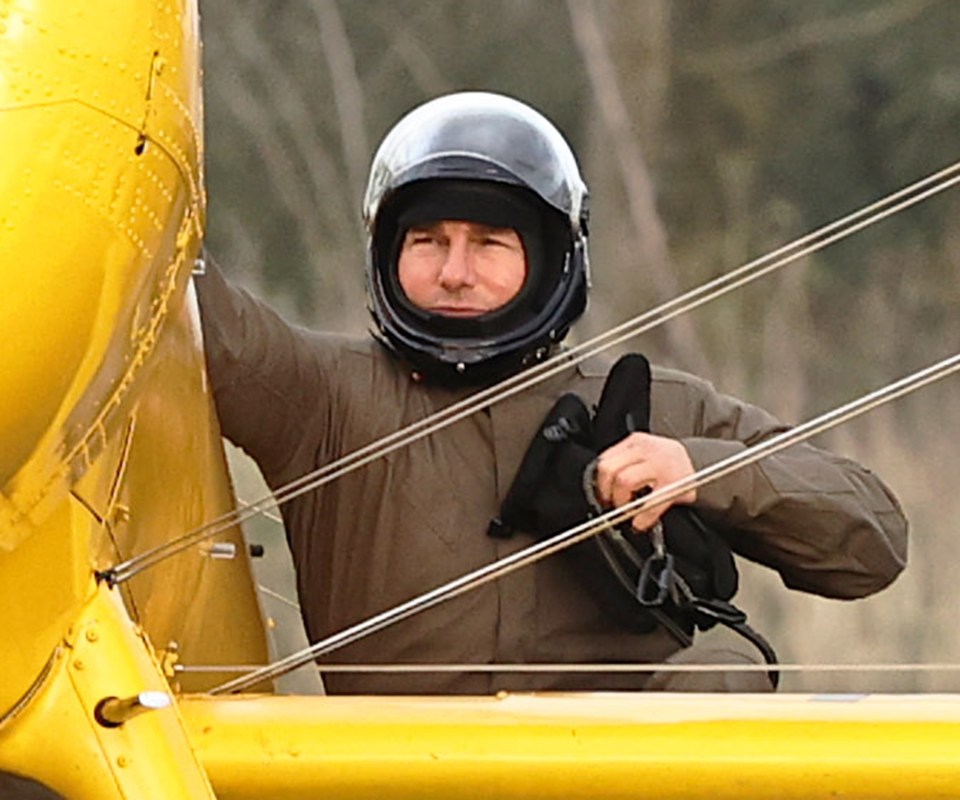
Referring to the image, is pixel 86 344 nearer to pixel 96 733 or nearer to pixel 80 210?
pixel 80 210

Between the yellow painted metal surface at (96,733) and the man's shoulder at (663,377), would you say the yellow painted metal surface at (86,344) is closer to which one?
the yellow painted metal surface at (96,733)

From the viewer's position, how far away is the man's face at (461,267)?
10.4 ft

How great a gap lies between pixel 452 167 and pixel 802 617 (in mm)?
6497

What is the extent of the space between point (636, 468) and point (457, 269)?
1.43 feet

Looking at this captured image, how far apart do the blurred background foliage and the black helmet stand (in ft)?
27.7

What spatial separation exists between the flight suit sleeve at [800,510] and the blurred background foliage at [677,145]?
8519 mm

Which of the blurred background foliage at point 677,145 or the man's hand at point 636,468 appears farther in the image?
the blurred background foliage at point 677,145

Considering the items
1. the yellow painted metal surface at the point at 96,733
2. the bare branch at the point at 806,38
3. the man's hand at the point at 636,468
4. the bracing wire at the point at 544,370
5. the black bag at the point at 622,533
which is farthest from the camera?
the bare branch at the point at 806,38

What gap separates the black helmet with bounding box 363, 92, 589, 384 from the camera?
3152mm

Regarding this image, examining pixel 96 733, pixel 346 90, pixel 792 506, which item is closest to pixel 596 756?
pixel 96 733

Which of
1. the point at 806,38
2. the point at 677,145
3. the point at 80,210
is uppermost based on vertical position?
the point at 806,38

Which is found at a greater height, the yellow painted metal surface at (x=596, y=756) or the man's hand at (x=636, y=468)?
the man's hand at (x=636, y=468)

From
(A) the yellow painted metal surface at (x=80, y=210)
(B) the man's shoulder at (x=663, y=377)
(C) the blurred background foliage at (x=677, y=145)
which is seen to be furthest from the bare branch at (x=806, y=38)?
(A) the yellow painted metal surface at (x=80, y=210)

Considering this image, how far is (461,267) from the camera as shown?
125 inches
